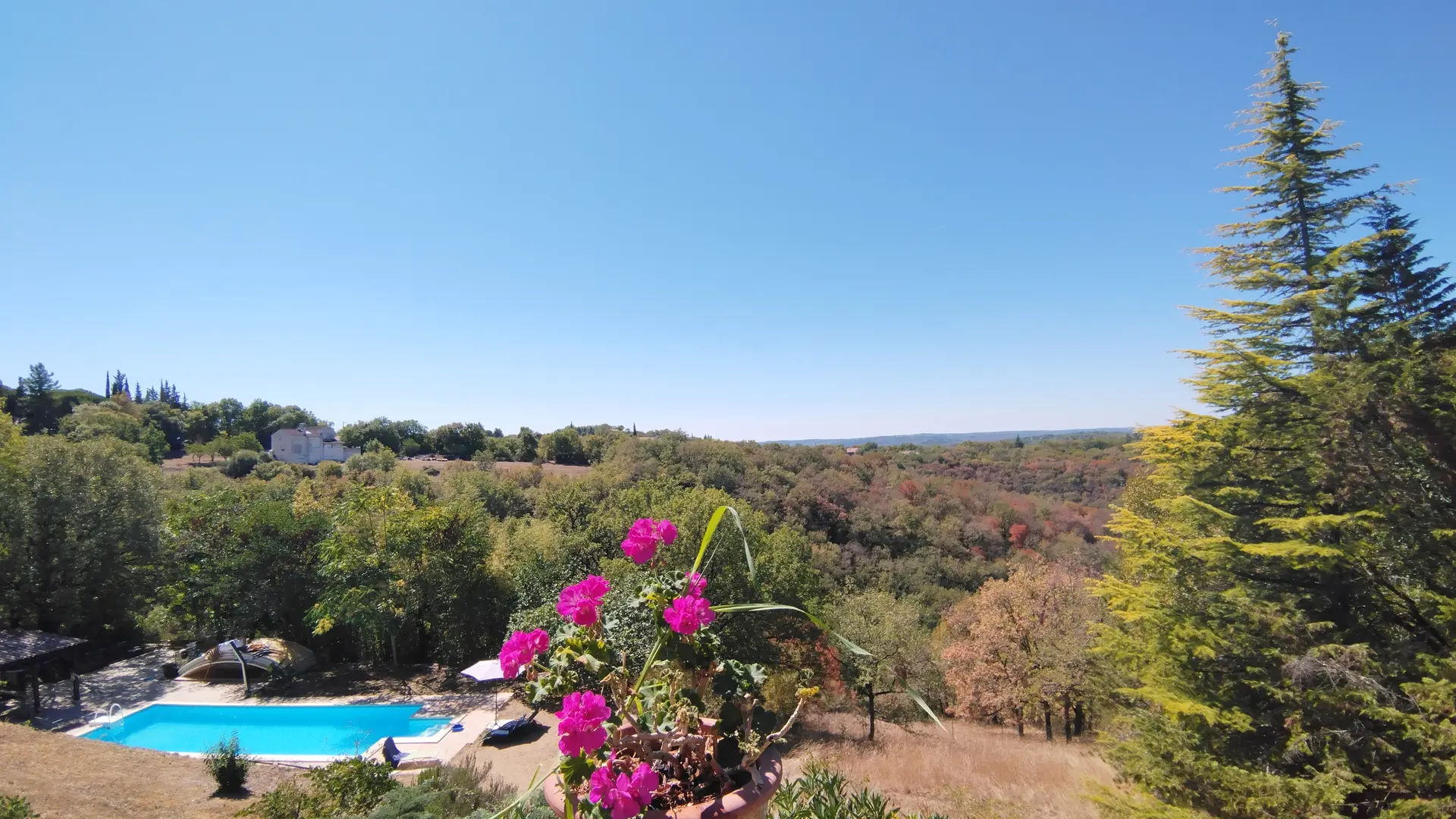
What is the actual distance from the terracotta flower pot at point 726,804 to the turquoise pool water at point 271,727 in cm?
1315

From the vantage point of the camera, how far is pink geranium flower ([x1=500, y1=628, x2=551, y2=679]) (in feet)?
6.93

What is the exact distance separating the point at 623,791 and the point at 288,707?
17323mm

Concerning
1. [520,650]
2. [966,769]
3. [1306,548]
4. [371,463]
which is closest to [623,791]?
[520,650]

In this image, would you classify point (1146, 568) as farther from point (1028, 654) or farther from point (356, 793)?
point (356, 793)

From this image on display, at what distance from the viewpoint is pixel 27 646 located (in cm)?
1335

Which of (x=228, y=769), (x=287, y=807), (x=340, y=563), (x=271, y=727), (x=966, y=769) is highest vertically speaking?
(x=340, y=563)

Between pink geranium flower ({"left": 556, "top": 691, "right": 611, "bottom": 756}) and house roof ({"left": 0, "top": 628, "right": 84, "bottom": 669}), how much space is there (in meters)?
18.7

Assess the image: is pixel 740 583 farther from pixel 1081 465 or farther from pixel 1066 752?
pixel 1081 465

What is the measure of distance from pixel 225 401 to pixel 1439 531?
272ft

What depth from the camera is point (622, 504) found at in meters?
17.1

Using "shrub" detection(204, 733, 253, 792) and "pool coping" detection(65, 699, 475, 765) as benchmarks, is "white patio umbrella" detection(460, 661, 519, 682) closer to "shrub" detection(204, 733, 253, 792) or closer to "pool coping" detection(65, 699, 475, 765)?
"pool coping" detection(65, 699, 475, 765)

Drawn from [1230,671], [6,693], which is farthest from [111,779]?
[1230,671]

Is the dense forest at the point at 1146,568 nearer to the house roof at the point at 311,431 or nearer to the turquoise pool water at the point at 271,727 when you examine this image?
the turquoise pool water at the point at 271,727

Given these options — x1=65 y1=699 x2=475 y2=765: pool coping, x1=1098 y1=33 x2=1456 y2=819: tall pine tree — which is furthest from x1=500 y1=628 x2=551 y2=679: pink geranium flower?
x1=65 y1=699 x2=475 y2=765: pool coping
